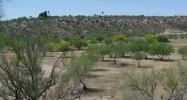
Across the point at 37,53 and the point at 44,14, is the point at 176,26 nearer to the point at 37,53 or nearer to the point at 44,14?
the point at 44,14

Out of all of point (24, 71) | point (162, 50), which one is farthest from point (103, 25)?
point (24, 71)

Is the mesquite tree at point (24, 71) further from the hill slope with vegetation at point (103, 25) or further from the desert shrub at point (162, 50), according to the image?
the hill slope with vegetation at point (103, 25)

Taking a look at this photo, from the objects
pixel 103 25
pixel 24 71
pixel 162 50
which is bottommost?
pixel 103 25

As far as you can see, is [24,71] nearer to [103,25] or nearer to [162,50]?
[162,50]

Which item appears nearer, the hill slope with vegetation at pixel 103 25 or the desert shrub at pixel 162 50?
the desert shrub at pixel 162 50

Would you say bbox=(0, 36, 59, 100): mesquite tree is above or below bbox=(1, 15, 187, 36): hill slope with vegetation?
above

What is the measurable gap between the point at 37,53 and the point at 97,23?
405 ft

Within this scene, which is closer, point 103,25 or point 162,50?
point 162,50

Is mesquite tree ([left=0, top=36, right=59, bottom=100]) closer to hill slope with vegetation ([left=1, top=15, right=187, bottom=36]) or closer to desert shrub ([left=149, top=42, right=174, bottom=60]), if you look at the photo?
desert shrub ([left=149, top=42, right=174, bottom=60])

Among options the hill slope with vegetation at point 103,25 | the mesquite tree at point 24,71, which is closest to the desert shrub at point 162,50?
the mesquite tree at point 24,71

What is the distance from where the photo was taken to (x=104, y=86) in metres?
34.6

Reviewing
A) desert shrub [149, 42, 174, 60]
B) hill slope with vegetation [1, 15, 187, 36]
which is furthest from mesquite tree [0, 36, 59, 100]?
hill slope with vegetation [1, 15, 187, 36]

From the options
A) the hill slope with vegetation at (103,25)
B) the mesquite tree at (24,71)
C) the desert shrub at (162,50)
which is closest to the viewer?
the mesquite tree at (24,71)

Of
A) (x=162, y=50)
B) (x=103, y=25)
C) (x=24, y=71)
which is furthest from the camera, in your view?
(x=103, y=25)
